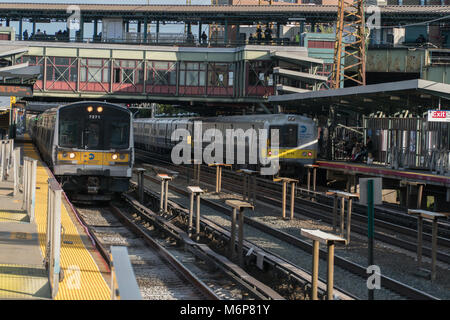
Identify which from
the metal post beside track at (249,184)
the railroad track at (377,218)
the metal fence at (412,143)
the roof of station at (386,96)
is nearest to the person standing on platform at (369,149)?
the metal fence at (412,143)

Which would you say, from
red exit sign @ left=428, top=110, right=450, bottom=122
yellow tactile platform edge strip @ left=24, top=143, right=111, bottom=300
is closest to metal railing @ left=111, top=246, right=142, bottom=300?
yellow tactile platform edge strip @ left=24, top=143, right=111, bottom=300

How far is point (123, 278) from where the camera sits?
4.75m

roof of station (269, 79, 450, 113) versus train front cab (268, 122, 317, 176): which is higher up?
roof of station (269, 79, 450, 113)

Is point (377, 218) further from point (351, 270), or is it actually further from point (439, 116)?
point (351, 270)

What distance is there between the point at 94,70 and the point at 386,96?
2446cm

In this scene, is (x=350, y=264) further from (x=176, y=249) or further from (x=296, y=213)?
(x=296, y=213)

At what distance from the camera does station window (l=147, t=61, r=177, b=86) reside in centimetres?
4372

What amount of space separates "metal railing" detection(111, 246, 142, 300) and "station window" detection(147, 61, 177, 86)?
38.8 m

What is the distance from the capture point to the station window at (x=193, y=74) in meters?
43.8

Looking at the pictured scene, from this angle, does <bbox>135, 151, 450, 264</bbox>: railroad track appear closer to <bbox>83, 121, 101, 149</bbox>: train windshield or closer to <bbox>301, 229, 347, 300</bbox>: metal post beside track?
<bbox>301, 229, 347, 300</bbox>: metal post beside track

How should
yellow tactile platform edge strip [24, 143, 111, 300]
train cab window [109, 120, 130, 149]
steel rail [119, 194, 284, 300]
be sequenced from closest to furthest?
yellow tactile platform edge strip [24, 143, 111, 300], steel rail [119, 194, 284, 300], train cab window [109, 120, 130, 149]

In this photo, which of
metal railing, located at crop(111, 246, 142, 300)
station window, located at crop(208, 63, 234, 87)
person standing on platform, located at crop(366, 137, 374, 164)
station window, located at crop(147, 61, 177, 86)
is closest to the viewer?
metal railing, located at crop(111, 246, 142, 300)

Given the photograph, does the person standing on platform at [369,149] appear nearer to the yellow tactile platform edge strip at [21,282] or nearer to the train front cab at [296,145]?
the train front cab at [296,145]

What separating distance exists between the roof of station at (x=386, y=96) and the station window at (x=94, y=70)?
616 inches
